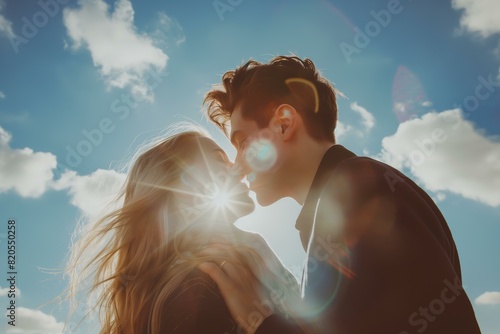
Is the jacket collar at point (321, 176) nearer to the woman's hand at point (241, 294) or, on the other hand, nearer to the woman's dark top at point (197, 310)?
the woman's hand at point (241, 294)

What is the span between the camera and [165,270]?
3.20m

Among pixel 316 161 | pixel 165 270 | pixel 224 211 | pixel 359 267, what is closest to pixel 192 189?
pixel 224 211

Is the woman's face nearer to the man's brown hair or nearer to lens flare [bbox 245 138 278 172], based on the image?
lens flare [bbox 245 138 278 172]

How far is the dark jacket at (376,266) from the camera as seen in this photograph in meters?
2.13

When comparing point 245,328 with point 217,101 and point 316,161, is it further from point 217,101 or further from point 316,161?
point 217,101

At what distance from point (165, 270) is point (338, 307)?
4.80 feet

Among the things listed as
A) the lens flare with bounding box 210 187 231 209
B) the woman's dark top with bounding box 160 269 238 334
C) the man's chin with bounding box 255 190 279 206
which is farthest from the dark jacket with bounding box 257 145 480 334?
the man's chin with bounding box 255 190 279 206

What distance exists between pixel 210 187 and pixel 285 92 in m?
1.25

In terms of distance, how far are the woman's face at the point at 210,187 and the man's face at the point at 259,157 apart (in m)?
0.15

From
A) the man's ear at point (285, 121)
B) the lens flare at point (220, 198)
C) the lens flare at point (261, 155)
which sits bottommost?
the lens flare at point (220, 198)

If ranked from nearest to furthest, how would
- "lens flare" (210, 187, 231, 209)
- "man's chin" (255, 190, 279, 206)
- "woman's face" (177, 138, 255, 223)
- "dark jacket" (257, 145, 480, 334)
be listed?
1. "dark jacket" (257, 145, 480, 334)
2. "woman's face" (177, 138, 255, 223)
3. "lens flare" (210, 187, 231, 209)
4. "man's chin" (255, 190, 279, 206)

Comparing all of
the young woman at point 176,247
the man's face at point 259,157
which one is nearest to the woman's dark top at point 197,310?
the young woman at point 176,247

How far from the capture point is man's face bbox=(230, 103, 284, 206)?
13.5 feet

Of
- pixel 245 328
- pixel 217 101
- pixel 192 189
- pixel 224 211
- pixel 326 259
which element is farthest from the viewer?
pixel 217 101
